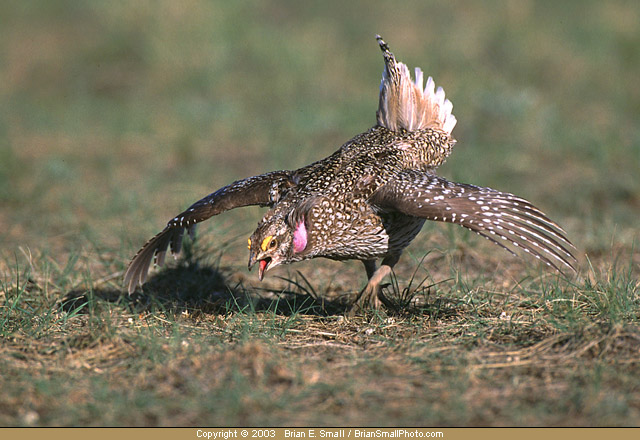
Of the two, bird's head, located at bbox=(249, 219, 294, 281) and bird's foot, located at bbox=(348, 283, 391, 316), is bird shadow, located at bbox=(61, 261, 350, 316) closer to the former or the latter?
bird's foot, located at bbox=(348, 283, 391, 316)

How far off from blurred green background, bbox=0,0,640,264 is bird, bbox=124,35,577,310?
1.43 m

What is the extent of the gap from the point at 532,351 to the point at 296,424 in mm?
1326

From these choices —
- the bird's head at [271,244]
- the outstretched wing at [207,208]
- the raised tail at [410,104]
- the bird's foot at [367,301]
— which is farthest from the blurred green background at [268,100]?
the bird's foot at [367,301]

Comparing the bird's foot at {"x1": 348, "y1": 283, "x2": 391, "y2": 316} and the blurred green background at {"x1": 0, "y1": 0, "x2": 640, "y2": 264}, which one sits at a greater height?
the blurred green background at {"x1": 0, "y1": 0, "x2": 640, "y2": 264}

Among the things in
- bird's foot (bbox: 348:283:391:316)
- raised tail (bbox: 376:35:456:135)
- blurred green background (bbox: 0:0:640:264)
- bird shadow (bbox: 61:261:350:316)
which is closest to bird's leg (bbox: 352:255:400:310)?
bird's foot (bbox: 348:283:391:316)

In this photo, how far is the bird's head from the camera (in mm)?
4465

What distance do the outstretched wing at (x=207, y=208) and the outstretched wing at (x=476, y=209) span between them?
2.26ft

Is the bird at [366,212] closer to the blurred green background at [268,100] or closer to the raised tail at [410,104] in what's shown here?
the raised tail at [410,104]

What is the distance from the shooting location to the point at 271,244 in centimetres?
449

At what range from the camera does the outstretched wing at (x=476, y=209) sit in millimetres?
4367

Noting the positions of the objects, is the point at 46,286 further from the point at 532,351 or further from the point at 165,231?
the point at 532,351

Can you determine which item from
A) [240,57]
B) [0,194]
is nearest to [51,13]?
[240,57]

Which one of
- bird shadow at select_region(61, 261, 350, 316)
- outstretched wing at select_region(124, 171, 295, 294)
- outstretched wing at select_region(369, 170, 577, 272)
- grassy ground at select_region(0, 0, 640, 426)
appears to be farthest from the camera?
bird shadow at select_region(61, 261, 350, 316)

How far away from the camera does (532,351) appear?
400 cm
